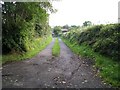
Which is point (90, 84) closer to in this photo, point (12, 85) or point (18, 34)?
point (12, 85)

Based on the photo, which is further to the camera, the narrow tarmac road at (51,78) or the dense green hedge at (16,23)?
the dense green hedge at (16,23)

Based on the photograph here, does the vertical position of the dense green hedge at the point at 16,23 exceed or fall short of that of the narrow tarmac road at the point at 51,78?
it exceeds it

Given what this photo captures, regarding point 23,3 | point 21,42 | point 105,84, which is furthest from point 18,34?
point 105,84

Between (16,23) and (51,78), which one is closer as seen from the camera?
(51,78)

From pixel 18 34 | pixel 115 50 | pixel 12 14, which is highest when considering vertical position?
pixel 12 14

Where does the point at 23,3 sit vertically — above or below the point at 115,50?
above

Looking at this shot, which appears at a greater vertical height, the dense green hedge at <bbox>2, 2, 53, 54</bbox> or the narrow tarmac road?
the dense green hedge at <bbox>2, 2, 53, 54</bbox>

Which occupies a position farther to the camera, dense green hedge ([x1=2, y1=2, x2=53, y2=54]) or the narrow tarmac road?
dense green hedge ([x1=2, y1=2, x2=53, y2=54])

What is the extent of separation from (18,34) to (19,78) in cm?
799

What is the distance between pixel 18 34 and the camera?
16.4m

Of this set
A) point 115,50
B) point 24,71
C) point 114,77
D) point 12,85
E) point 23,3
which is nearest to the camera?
point 12,85

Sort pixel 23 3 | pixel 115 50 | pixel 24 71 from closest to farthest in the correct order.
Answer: pixel 24 71 < pixel 115 50 < pixel 23 3

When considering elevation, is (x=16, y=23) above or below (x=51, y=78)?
above

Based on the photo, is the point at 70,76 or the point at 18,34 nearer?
the point at 70,76
